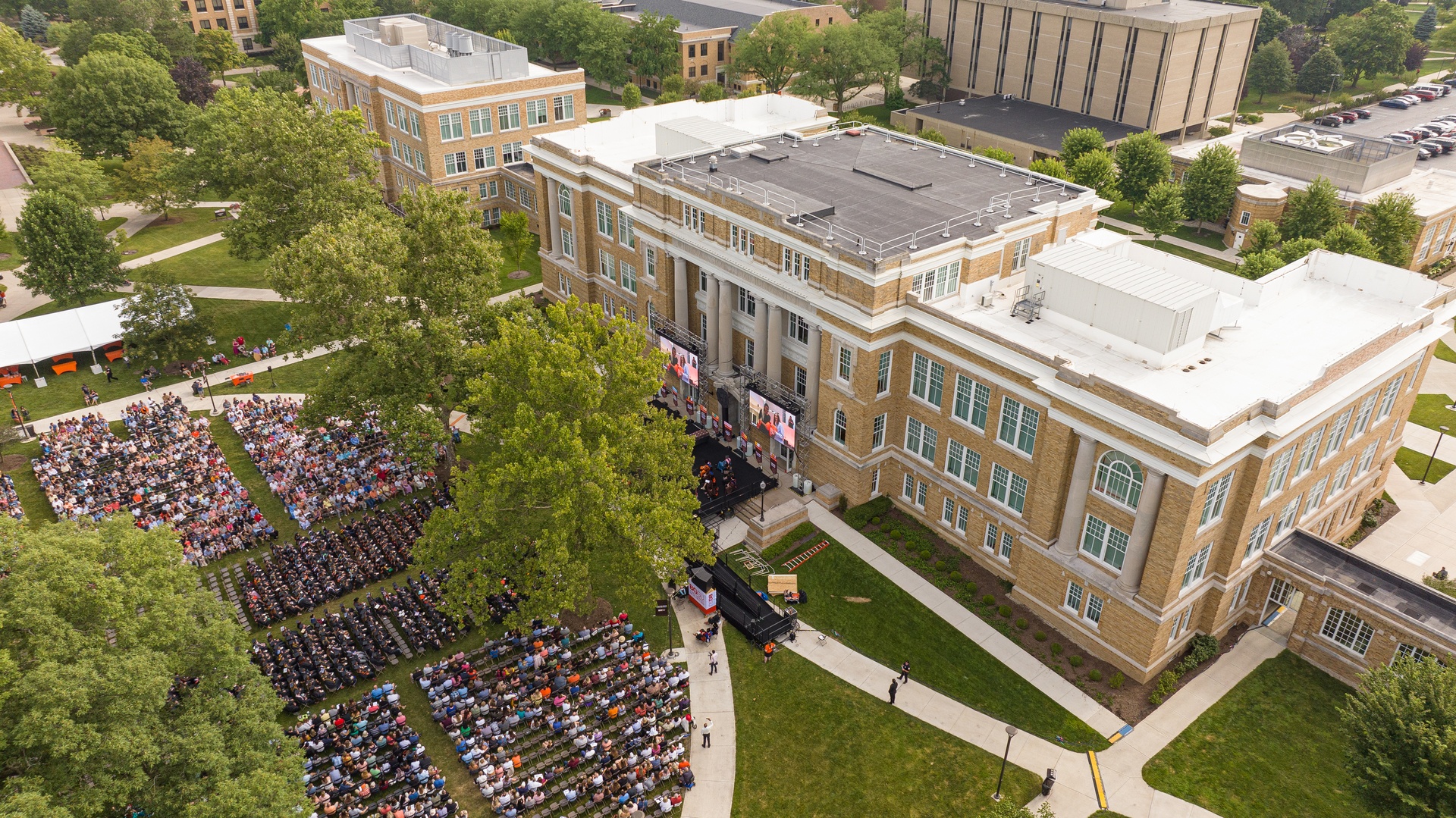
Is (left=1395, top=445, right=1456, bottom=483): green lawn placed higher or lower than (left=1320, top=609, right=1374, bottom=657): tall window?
lower

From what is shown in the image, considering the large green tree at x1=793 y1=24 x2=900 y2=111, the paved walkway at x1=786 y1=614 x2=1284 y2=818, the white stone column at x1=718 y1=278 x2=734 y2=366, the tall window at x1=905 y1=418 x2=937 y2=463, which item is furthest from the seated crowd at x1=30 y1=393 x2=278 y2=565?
the large green tree at x1=793 y1=24 x2=900 y2=111

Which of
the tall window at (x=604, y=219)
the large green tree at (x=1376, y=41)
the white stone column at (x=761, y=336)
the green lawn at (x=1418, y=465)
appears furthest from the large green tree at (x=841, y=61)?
the green lawn at (x=1418, y=465)

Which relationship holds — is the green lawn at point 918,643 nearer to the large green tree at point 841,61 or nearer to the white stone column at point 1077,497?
the white stone column at point 1077,497

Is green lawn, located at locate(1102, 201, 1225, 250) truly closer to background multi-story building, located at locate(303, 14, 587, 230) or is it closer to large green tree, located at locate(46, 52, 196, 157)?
background multi-story building, located at locate(303, 14, 587, 230)

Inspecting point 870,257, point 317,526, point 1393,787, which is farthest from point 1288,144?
point 317,526

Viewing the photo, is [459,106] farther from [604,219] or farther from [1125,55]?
[1125,55]
